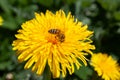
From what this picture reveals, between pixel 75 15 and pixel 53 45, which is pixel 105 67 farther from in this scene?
pixel 75 15

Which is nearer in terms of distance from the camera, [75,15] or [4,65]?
[4,65]

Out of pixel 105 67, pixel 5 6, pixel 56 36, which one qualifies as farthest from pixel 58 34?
pixel 5 6

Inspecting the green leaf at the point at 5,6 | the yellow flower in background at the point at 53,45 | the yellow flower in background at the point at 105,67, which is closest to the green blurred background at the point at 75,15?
the green leaf at the point at 5,6

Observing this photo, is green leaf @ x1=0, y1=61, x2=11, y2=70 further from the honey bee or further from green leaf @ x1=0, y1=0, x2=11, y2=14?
the honey bee

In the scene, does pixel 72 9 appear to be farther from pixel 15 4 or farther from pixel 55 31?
pixel 55 31

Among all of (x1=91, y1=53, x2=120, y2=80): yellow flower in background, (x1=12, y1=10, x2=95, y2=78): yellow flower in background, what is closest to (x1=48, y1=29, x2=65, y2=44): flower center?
(x1=12, y1=10, x2=95, y2=78): yellow flower in background

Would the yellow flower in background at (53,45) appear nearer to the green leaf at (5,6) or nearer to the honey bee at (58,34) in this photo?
the honey bee at (58,34)
